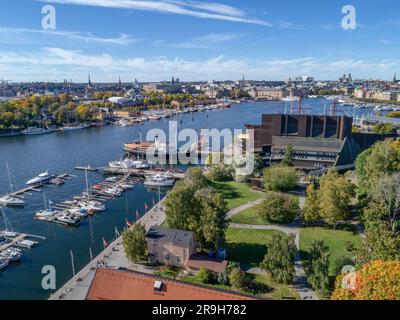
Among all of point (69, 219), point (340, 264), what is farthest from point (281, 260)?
point (69, 219)

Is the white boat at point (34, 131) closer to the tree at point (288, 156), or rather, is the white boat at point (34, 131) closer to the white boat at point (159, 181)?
the white boat at point (159, 181)

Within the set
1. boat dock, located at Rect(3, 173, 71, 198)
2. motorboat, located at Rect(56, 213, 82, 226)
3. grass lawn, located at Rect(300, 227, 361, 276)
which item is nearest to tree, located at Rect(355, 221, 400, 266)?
grass lawn, located at Rect(300, 227, 361, 276)

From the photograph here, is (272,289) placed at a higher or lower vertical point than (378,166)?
lower

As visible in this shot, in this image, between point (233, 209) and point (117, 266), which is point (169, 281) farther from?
point (233, 209)

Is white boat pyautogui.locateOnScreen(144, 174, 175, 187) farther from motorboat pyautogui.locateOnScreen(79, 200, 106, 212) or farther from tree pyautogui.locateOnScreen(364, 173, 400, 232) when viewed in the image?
tree pyautogui.locateOnScreen(364, 173, 400, 232)

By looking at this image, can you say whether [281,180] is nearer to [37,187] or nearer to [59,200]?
[59,200]

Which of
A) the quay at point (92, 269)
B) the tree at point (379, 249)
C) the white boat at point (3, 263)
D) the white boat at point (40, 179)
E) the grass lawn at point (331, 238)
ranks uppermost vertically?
the tree at point (379, 249)

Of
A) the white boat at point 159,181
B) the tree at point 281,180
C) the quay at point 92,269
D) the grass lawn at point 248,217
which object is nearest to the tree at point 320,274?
the grass lawn at point 248,217
